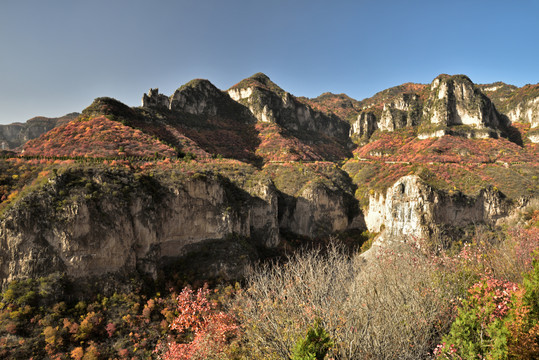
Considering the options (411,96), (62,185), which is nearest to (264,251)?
(62,185)

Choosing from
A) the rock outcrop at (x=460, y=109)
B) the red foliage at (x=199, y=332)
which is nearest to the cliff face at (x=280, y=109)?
the rock outcrop at (x=460, y=109)

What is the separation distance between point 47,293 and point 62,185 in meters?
10.3

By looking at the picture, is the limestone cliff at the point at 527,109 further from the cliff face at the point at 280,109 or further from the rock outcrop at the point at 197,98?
the rock outcrop at the point at 197,98

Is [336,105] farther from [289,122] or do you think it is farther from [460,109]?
[460,109]

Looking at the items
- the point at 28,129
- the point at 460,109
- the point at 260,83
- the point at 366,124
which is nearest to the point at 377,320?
the point at 460,109

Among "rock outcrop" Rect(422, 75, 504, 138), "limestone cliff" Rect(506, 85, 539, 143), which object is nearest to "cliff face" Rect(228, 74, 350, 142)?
A: "rock outcrop" Rect(422, 75, 504, 138)

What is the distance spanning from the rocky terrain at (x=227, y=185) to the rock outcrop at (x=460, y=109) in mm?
456

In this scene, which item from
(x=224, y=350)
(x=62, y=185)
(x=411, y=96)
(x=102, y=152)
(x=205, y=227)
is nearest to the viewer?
(x=224, y=350)

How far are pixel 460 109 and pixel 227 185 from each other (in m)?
106

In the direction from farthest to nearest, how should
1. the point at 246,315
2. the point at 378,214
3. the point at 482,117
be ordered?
1. the point at 482,117
2. the point at 378,214
3. the point at 246,315

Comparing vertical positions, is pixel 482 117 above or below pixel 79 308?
above

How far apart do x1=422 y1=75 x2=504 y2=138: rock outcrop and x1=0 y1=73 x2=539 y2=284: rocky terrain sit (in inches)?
18.0

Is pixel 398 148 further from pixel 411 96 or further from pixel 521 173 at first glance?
pixel 521 173

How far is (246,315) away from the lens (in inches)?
706
